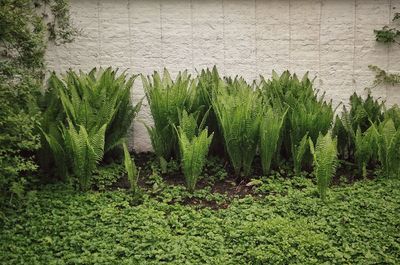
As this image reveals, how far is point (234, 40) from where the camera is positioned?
19.5ft

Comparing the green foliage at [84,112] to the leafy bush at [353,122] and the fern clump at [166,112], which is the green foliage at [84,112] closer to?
the fern clump at [166,112]

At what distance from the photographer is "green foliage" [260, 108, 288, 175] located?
4668 mm

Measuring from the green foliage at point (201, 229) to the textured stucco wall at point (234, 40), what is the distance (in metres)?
1.82

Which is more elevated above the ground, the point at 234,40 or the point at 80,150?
the point at 234,40

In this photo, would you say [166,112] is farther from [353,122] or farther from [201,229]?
[353,122]

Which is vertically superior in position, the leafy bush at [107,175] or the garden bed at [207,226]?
the leafy bush at [107,175]

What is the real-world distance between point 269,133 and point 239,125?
30cm

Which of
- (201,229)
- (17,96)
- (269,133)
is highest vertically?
(17,96)

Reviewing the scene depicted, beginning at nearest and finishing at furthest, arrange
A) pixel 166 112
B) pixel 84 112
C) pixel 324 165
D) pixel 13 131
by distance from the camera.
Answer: pixel 13 131 → pixel 324 165 → pixel 84 112 → pixel 166 112

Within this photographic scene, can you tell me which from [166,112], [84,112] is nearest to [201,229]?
[166,112]

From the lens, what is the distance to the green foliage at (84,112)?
4.55 meters

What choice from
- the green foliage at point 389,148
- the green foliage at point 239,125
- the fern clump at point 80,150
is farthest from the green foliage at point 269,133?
the fern clump at point 80,150

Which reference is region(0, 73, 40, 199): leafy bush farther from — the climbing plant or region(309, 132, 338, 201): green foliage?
region(309, 132, 338, 201): green foliage

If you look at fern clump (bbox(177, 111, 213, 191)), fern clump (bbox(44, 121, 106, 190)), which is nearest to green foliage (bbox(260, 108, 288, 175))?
fern clump (bbox(177, 111, 213, 191))
